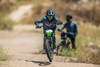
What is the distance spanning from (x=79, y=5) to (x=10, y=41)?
1225 centimetres

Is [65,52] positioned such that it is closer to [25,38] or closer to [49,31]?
[49,31]

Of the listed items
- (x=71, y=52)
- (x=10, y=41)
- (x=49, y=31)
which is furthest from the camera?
(x=10, y=41)

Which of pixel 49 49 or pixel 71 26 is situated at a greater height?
pixel 71 26

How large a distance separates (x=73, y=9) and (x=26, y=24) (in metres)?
3.89

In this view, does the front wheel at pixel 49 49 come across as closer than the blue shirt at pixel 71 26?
Yes

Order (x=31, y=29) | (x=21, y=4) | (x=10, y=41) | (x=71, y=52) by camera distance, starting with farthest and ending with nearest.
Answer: (x=21, y=4)
(x=31, y=29)
(x=10, y=41)
(x=71, y=52)

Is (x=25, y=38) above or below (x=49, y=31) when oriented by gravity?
below

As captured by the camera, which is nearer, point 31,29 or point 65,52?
point 65,52

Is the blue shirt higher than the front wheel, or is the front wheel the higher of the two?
the blue shirt

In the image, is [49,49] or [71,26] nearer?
[49,49]

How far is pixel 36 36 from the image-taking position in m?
31.4

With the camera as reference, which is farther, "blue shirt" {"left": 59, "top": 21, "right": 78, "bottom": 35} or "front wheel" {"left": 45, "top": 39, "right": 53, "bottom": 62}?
"blue shirt" {"left": 59, "top": 21, "right": 78, "bottom": 35}

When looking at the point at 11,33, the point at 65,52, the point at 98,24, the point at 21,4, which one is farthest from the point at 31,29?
the point at 65,52

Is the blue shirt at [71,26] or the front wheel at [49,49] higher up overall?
the blue shirt at [71,26]
